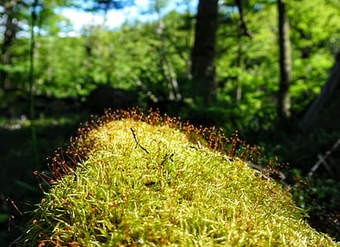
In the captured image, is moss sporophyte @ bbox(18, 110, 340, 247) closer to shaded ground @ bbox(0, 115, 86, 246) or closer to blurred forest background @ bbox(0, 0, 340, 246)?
blurred forest background @ bbox(0, 0, 340, 246)

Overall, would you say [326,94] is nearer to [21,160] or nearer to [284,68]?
[284,68]

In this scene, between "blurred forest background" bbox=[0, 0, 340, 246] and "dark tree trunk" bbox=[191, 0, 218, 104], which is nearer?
"blurred forest background" bbox=[0, 0, 340, 246]

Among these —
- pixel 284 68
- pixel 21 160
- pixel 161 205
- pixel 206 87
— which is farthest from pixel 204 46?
pixel 21 160

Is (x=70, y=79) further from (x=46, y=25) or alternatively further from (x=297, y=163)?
(x=297, y=163)

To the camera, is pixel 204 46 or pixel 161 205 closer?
pixel 161 205

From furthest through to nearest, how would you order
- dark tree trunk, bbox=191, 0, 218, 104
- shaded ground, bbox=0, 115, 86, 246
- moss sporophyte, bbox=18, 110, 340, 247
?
dark tree trunk, bbox=191, 0, 218, 104
shaded ground, bbox=0, 115, 86, 246
moss sporophyte, bbox=18, 110, 340, 247

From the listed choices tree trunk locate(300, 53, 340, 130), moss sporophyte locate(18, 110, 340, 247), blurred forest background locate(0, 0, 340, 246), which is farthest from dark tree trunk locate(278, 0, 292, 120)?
moss sporophyte locate(18, 110, 340, 247)

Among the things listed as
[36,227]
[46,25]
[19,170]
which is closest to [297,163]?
[36,227]
